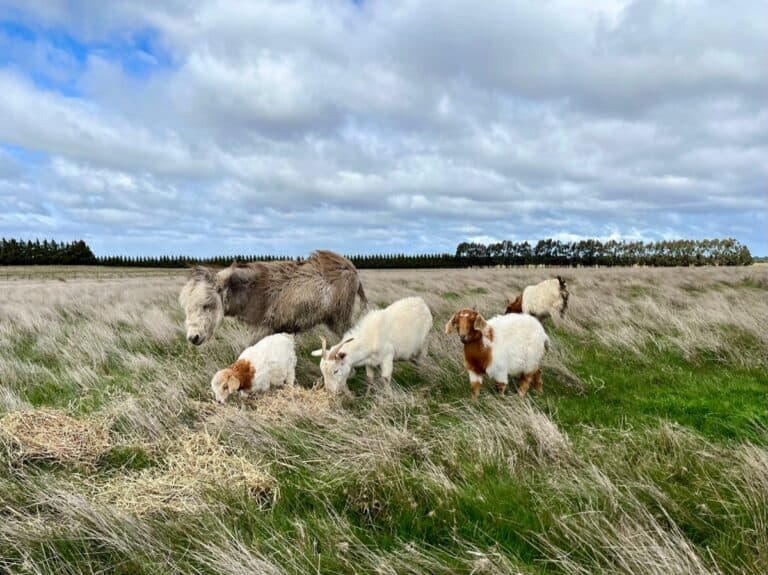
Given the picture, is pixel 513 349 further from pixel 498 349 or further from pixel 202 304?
pixel 202 304

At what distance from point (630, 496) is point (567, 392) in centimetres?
358

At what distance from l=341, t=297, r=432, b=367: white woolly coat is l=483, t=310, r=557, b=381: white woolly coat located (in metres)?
1.37

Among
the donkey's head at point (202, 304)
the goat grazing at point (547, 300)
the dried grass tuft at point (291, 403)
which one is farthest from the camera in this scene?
the goat grazing at point (547, 300)

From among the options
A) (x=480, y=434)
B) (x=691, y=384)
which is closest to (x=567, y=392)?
(x=691, y=384)

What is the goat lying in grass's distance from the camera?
21.2 ft

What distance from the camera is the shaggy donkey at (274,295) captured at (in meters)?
7.72

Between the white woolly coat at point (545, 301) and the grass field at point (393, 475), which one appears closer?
the grass field at point (393, 475)

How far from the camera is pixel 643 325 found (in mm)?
11133

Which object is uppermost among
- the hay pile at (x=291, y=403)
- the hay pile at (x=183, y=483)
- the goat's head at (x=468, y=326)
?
the goat's head at (x=468, y=326)

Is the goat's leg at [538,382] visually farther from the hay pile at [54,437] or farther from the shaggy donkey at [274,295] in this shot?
the hay pile at [54,437]

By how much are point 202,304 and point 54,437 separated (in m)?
3.07

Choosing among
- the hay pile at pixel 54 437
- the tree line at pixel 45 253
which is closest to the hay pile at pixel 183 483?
the hay pile at pixel 54 437

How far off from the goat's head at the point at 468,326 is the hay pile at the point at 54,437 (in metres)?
4.28

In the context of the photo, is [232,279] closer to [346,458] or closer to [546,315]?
[346,458]
